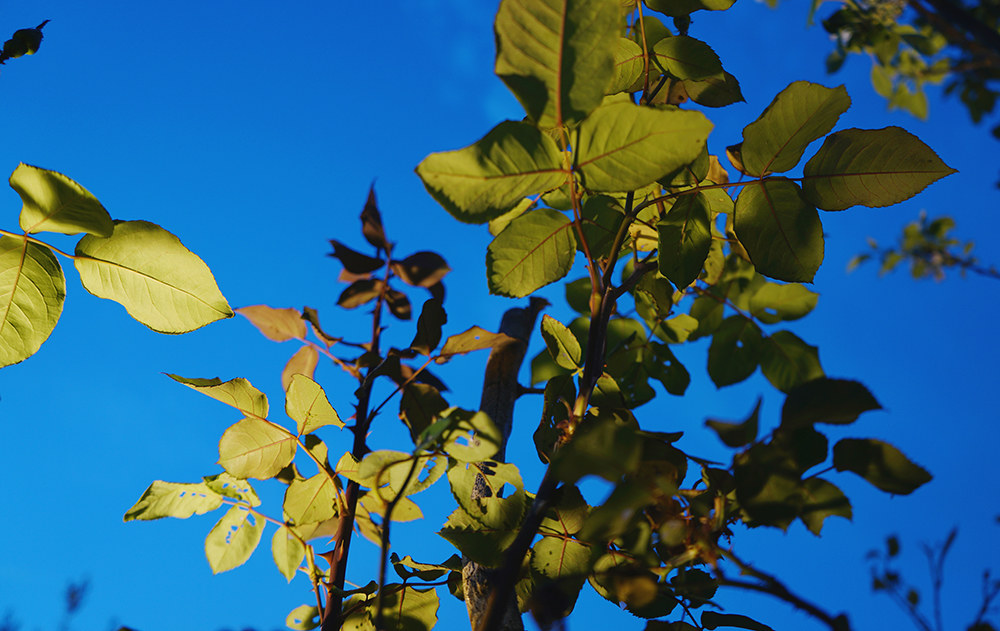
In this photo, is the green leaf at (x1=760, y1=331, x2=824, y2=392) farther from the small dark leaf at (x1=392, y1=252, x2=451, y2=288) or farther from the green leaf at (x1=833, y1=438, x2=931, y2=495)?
the small dark leaf at (x1=392, y1=252, x2=451, y2=288)

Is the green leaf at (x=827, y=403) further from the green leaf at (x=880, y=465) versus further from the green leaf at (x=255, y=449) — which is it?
the green leaf at (x=255, y=449)

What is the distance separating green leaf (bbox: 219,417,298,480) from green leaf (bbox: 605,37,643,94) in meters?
0.66

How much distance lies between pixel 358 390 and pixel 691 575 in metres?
0.58

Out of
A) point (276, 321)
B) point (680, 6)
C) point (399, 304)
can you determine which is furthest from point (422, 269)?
Result: point (680, 6)

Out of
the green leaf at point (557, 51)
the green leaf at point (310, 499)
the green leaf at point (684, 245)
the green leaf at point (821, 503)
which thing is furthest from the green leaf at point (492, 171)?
the green leaf at point (310, 499)

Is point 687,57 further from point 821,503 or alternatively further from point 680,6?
point 821,503

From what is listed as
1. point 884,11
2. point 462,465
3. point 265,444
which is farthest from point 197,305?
point 884,11

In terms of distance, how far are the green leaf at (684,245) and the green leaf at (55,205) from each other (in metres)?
0.68

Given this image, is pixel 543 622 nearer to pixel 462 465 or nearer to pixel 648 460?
pixel 648 460

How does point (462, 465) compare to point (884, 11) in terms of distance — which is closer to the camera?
point (462, 465)

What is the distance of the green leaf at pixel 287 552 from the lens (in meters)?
0.91

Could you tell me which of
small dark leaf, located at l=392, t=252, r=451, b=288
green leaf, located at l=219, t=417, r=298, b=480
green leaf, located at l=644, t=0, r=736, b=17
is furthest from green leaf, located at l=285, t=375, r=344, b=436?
green leaf, located at l=644, t=0, r=736, b=17

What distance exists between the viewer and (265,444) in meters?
0.83

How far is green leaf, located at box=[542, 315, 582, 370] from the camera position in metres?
0.85
